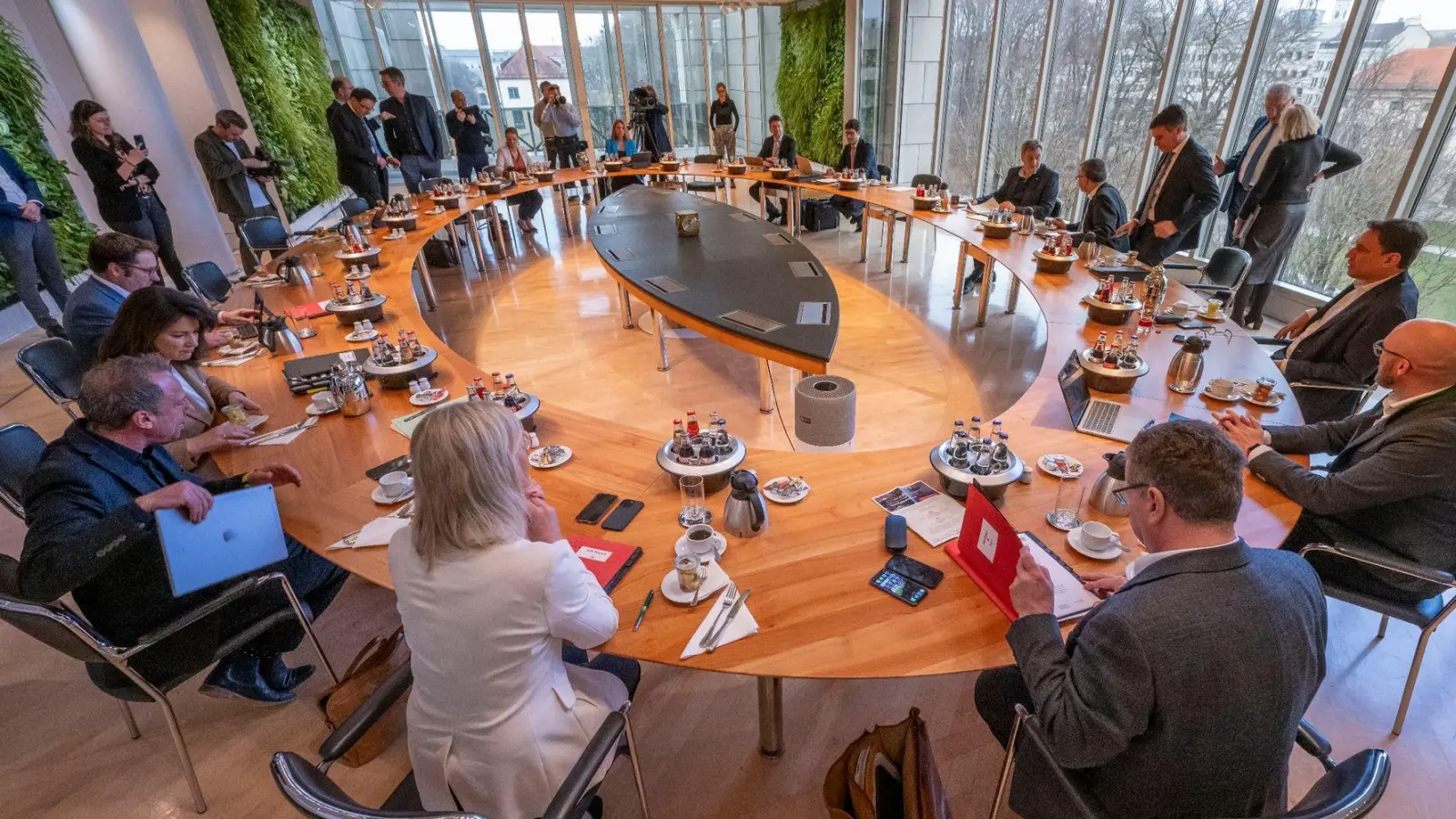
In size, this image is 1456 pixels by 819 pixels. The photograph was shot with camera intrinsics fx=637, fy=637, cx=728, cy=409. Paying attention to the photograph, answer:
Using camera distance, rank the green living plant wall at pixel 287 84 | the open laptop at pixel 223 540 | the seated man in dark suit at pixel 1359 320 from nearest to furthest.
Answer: the open laptop at pixel 223 540, the seated man in dark suit at pixel 1359 320, the green living plant wall at pixel 287 84

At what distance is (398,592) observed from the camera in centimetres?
139

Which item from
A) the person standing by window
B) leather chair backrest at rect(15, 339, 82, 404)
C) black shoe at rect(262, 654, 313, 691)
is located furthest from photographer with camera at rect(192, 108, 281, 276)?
black shoe at rect(262, 654, 313, 691)

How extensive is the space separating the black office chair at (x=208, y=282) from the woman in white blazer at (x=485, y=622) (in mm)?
3776

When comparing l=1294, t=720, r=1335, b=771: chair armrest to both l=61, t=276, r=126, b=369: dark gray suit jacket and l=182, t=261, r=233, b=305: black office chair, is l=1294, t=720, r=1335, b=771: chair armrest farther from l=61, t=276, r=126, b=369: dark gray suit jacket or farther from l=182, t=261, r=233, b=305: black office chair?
l=182, t=261, r=233, b=305: black office chair

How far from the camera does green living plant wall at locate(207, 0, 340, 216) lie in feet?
25.9

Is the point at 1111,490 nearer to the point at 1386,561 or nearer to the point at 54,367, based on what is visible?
the point at 1386,561

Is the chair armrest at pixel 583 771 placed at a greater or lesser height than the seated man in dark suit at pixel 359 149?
lesser

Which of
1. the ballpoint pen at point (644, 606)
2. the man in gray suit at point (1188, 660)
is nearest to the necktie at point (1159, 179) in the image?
the man in gray suit at point (1188, 660)

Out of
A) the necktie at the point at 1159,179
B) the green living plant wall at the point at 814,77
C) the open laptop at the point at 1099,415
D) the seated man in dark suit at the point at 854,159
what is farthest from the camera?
the green living plant wall at the point at 814,77

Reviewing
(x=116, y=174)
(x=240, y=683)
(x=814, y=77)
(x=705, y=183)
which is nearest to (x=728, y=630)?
(x=240, y=683)

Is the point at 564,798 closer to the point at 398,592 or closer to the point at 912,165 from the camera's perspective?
the point at 398,592

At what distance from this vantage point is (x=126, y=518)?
1.76 meters

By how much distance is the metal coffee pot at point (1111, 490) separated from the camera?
1878mm

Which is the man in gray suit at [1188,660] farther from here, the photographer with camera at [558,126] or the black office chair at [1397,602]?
the photographer with camera at [558,126]
